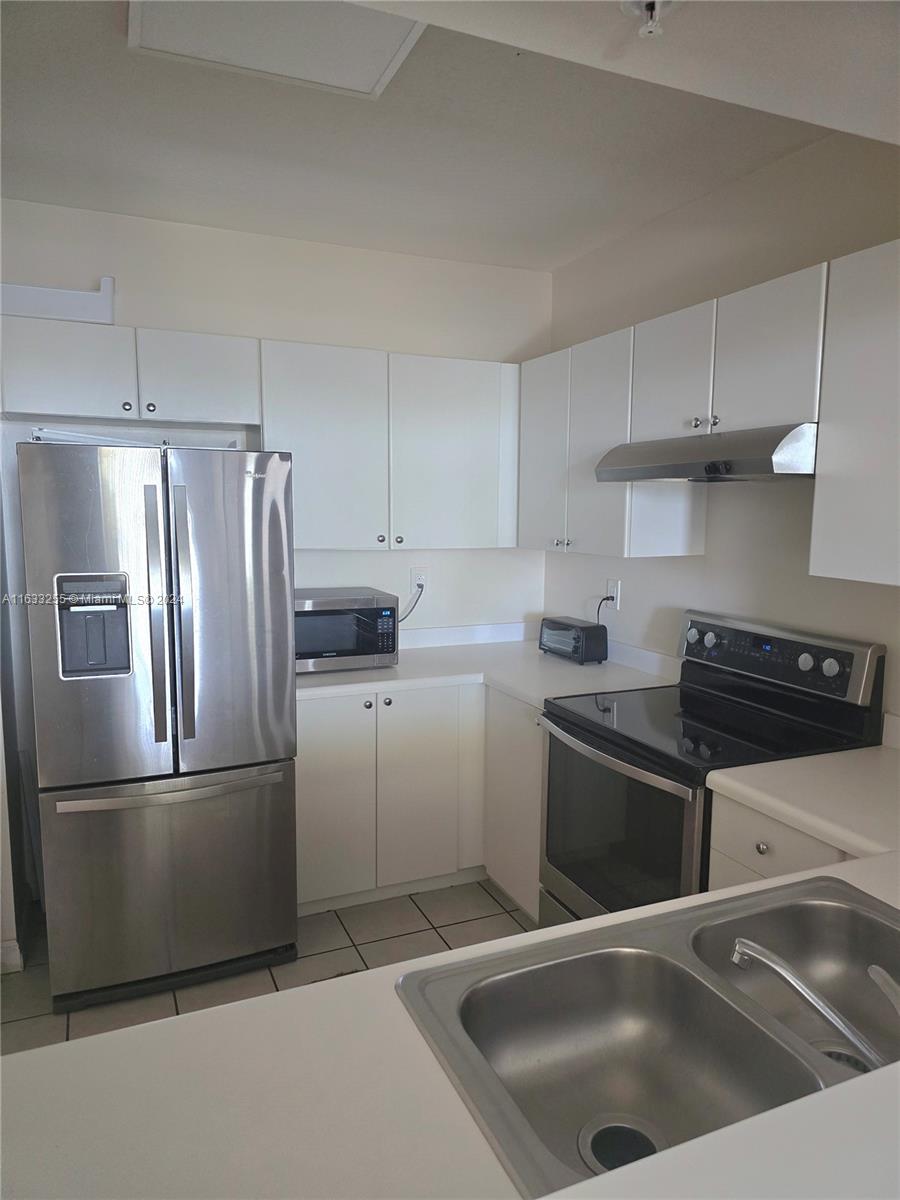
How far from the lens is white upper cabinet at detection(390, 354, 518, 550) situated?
3.10 meters

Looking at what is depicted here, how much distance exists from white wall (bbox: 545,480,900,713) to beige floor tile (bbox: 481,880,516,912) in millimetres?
1115

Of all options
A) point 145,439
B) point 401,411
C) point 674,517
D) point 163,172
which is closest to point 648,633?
point 674,517

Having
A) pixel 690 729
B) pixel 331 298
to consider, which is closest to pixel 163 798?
pixel 690 729

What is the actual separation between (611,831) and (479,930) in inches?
34.2

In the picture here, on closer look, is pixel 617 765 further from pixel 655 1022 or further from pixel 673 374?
pixel 673 374

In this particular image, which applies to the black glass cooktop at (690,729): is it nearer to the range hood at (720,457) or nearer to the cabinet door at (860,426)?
the cabinet door at (860,426)

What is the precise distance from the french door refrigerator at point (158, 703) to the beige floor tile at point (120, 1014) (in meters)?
0.04

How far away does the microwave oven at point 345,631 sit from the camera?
288 centimetres

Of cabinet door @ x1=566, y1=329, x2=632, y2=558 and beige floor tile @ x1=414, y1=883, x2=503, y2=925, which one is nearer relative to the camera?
cabinet door @ x1=566, y1=329, x2=632, y2=558

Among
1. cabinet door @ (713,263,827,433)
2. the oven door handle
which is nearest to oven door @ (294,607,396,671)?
the oven door handle

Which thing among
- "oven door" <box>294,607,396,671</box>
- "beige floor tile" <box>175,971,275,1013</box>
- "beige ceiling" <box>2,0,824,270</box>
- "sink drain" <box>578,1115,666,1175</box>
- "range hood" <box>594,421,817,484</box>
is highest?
"beige ceiling" <box>2,0,824,270</box>

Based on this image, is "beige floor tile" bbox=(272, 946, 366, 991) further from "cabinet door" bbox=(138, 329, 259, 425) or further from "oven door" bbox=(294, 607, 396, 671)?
"cabinet door" bbox=(138, 329, 259, 425)

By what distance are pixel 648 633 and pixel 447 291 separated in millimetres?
1714

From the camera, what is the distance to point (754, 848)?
1772 millimetres
